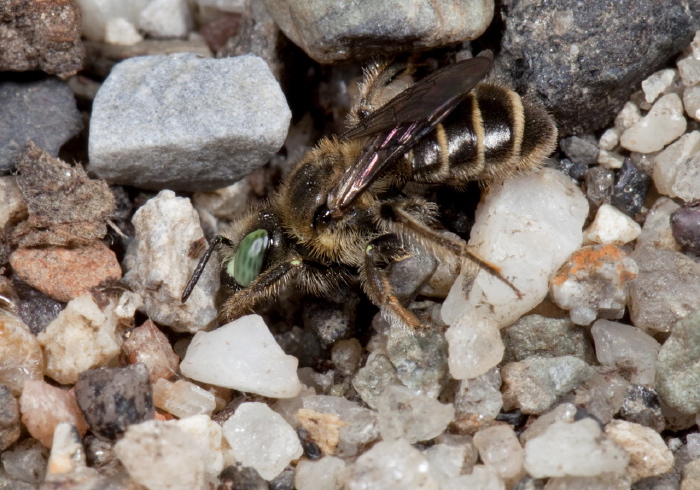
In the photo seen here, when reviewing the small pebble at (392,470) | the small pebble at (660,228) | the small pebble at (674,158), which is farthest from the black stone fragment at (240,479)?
the small pebble at (674,158)

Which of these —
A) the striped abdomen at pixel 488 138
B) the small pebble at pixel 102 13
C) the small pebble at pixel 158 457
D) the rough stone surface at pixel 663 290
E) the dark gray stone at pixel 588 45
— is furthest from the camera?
the small pebble at pixel 102 13

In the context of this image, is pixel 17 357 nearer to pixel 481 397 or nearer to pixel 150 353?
pixel 150 353

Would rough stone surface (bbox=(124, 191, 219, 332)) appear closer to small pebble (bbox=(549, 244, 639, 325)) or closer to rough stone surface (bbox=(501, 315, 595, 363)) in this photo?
rough stone surface (bbox=(501, 315, 595, 363))

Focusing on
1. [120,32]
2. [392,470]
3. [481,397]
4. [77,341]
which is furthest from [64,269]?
[481,397]

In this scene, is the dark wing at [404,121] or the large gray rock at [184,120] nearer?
the dark wing at [404,121]

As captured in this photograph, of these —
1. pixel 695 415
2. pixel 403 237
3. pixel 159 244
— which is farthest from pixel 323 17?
pixel 695 415

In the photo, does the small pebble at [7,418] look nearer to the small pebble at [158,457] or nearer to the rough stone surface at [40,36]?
the small pebble at [158,457]

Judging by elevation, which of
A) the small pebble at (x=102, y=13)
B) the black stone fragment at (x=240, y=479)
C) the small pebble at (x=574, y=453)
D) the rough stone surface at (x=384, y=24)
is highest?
the rough stone surface at (x=384, y=24)
